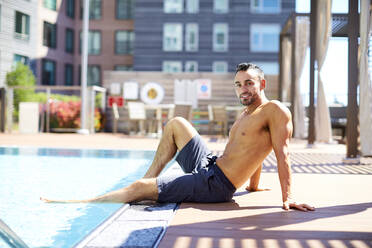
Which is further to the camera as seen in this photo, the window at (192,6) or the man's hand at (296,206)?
the window at (192,6)

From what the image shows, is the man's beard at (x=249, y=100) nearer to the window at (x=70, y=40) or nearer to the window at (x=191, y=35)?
the window at (x=191, y=35)

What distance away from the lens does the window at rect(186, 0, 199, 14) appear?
22.3 meters

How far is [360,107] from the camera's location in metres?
6.07

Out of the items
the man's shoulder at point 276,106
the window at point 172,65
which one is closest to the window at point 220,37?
the window at point 172,65

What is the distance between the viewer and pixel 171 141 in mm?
3354

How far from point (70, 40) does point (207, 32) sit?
29.1 feet

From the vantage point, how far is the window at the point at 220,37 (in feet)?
73.4

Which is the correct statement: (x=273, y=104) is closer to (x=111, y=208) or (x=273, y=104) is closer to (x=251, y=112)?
(x=251, y=112)

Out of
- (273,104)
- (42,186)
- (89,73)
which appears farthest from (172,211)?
(89,73)

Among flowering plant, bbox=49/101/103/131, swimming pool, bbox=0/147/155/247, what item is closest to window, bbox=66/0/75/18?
flowering plant, bbox=49/101/103/131

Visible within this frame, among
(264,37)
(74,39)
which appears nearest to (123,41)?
(74,39)

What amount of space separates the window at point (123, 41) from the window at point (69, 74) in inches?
121

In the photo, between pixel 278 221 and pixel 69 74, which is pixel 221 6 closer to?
pixel 69 74

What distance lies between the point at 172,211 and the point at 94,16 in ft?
79.7
